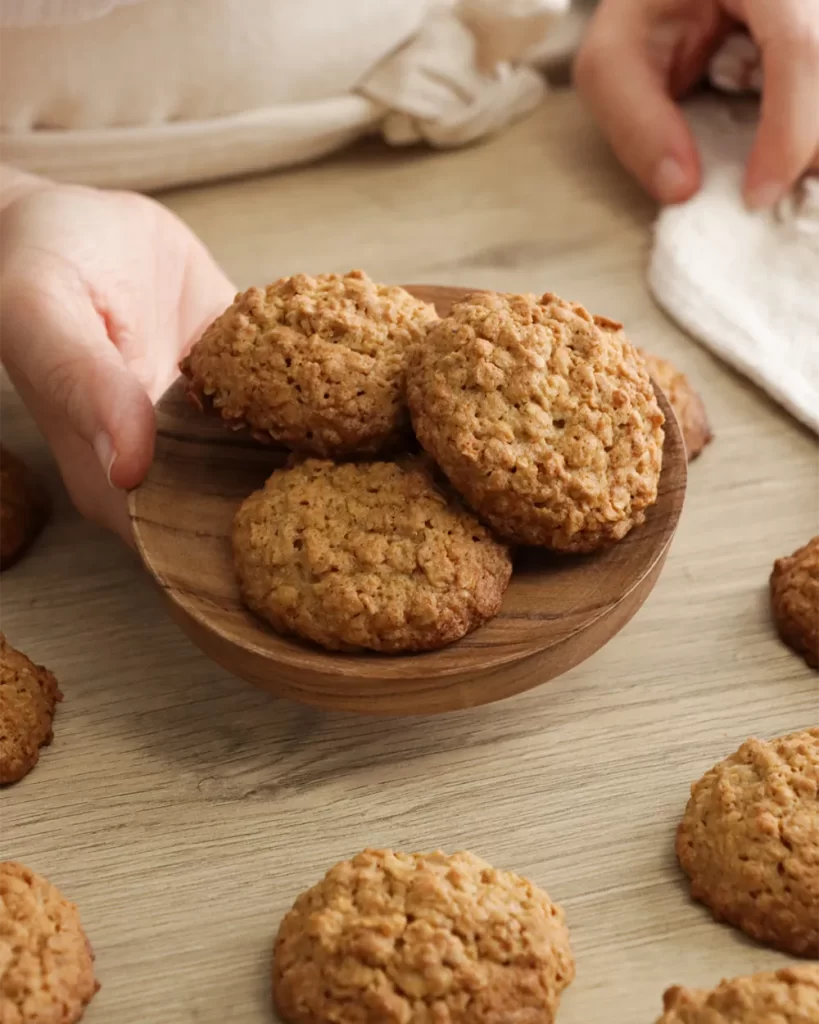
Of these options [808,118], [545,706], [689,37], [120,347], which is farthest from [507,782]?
[689,37]

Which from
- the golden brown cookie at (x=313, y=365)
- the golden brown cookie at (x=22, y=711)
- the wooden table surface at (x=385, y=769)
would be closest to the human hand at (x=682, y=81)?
the wooden table surface at (x=385, y=769)

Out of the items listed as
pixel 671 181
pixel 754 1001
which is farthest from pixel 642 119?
pixel 754 1001

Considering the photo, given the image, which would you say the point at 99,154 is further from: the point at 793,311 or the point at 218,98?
the point at 793,311

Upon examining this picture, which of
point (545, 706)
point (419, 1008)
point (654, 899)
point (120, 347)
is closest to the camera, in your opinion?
point (419, 1008)

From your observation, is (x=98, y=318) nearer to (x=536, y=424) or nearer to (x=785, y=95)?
(x=536, y=424)

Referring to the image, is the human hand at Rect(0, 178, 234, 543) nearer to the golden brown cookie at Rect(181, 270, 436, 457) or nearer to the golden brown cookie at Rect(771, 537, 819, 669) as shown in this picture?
the golden brown cookie at Rect(181, 270, 436, 457)

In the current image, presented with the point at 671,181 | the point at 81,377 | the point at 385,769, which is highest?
the point at 81,377

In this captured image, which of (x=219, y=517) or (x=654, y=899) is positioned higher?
(x=219, y=517)
